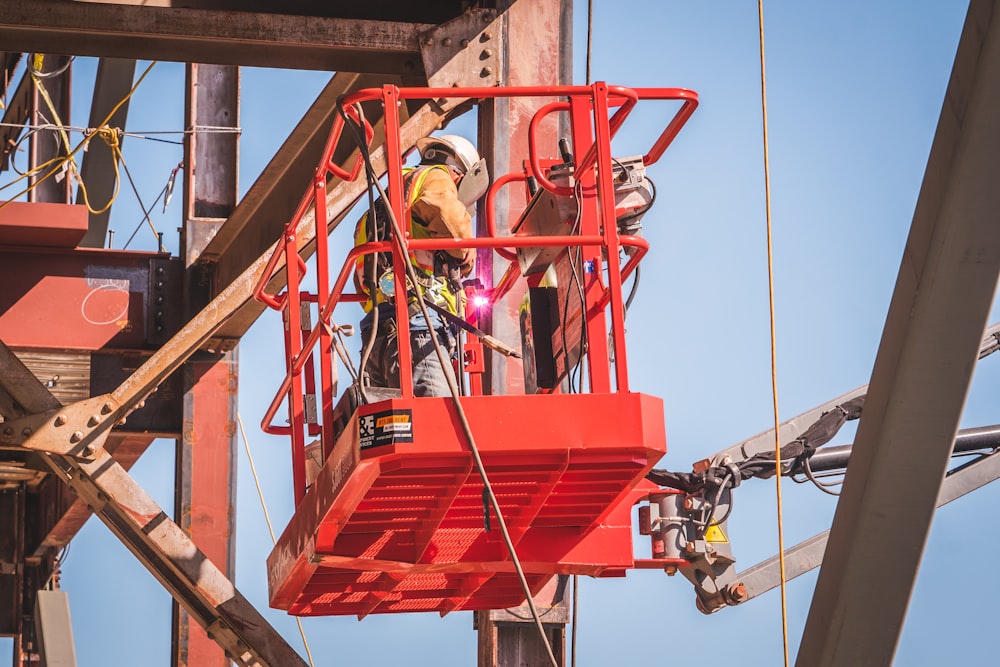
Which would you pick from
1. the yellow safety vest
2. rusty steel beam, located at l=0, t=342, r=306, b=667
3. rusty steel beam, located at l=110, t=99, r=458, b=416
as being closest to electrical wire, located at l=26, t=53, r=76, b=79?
rusty steel beam, located at l=0, t=342, r=306, b=667

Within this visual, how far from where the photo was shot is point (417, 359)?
263 inches

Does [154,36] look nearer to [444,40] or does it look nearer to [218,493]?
[444,40]

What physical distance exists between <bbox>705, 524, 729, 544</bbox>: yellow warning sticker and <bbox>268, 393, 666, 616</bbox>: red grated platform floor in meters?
5.20

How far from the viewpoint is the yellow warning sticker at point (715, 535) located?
12.4m

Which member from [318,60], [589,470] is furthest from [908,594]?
[318,60]

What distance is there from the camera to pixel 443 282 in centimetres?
695

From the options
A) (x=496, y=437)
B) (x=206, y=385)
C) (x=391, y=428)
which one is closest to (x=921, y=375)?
(x=496, y=437)

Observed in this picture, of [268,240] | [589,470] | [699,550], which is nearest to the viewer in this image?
[589,470]

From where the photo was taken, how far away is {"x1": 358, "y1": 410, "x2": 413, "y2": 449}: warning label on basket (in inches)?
212

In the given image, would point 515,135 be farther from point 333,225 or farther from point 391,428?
point 391,428

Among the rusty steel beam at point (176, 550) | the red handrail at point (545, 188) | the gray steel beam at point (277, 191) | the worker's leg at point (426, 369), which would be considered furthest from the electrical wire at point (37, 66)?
the worker's leg at point (426, 369)

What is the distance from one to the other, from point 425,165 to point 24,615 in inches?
468

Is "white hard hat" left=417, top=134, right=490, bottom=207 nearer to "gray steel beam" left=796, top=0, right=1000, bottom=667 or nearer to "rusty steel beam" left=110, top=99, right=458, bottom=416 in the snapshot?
"rusty steel beam" left=110, top=99, right=458, bottom=416

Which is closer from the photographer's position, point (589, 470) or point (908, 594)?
point (908, 594)
